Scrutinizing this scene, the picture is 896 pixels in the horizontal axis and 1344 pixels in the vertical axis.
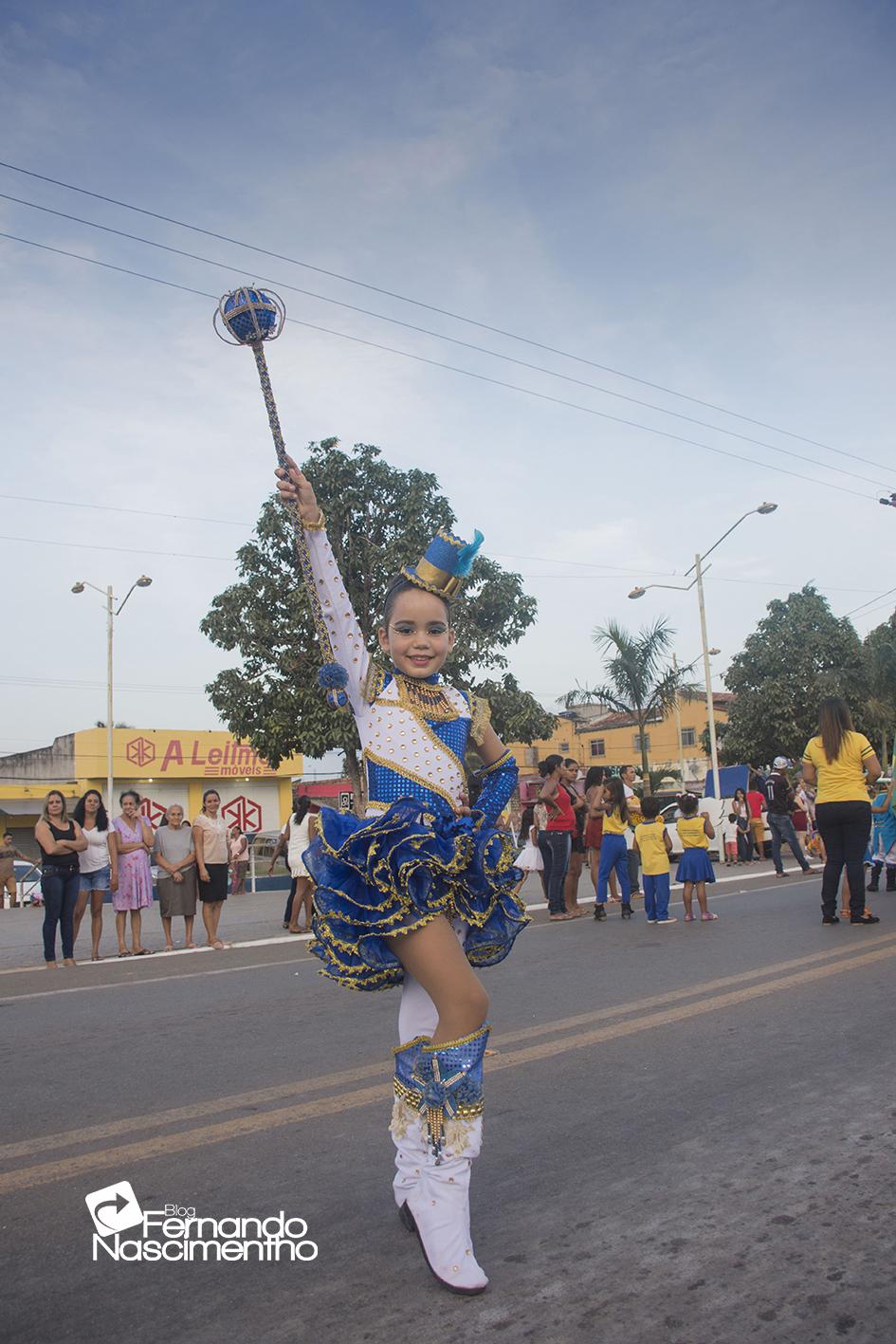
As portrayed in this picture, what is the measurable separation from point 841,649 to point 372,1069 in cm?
3853

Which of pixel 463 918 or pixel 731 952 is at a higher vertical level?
pixel 463 918

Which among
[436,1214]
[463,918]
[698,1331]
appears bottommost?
[698,1331]

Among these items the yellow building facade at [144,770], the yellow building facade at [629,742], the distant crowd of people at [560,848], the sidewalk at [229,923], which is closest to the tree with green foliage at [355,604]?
the sidewalk at [229,923]

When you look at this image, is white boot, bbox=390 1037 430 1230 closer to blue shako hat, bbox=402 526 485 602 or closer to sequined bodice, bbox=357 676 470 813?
sequined bodice, bbox=357 676 470 813

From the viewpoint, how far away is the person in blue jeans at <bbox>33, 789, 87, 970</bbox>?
10148 millimetres

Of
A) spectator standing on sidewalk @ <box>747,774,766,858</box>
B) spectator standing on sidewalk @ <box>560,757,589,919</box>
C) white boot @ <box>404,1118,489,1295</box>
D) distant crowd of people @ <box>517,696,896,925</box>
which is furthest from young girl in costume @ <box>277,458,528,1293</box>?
spectator standing on sidewalk @ <box>747,774,766,858</box>

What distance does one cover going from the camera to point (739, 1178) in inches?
127

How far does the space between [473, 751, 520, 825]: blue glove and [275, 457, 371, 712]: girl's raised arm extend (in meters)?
0.46

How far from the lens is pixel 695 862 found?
11.1 m

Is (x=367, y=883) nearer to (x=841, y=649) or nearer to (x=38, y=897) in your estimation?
(x=38, y=897)

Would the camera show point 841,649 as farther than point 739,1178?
Yes

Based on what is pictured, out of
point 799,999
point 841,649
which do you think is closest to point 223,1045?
point 799,999

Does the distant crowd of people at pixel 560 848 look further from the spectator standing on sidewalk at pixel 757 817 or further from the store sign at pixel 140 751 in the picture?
the store sign at pixel 140 751

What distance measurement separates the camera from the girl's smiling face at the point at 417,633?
3371mm
